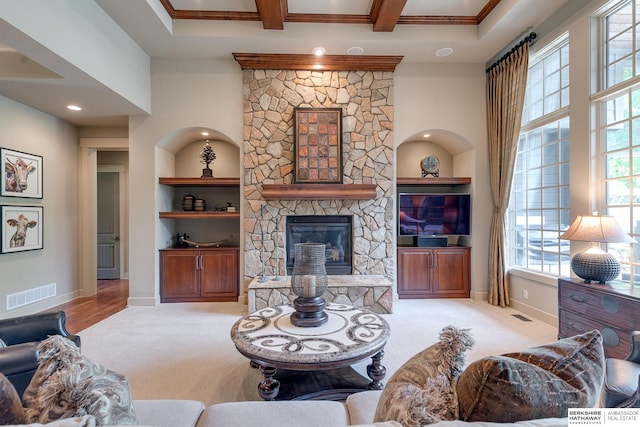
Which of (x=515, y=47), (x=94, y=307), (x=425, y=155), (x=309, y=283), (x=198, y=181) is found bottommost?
(x=94, y=307)

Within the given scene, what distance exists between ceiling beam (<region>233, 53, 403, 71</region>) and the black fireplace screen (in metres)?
2.30

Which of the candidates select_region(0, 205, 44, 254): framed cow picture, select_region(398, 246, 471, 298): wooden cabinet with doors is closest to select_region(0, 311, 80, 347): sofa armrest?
select_region(0, 205, 44, 254): framed cow picture

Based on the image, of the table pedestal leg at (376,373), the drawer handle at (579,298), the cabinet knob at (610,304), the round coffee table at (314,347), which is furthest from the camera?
the drawer handle at (579,298)

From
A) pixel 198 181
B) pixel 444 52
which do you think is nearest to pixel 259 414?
pixel 198 181

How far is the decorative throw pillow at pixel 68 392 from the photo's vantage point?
2.42 feet

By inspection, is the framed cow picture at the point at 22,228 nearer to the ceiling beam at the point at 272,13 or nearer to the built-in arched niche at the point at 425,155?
the ceiling beam at the point at 272,13

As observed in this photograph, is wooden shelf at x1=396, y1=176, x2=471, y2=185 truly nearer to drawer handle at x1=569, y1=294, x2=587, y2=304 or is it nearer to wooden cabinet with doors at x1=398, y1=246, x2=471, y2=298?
wooden cabinet with doors at x1=398, y1=246, x2=471, y2=298

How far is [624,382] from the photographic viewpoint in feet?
4.09

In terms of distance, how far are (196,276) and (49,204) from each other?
95.4 inches

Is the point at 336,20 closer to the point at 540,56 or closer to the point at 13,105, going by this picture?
the point at 540,56

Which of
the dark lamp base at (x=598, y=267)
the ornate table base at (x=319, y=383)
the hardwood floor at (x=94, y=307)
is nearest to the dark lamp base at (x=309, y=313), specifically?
the ornate table base at (x=319, y=383)

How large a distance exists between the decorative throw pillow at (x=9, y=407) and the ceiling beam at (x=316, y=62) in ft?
14.6

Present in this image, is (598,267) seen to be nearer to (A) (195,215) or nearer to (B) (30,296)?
(A) (195,215)

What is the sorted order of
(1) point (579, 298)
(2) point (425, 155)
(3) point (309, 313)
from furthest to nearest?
(2) point (425, 155), (1) point (579, 298), (3) point (309, 313)
